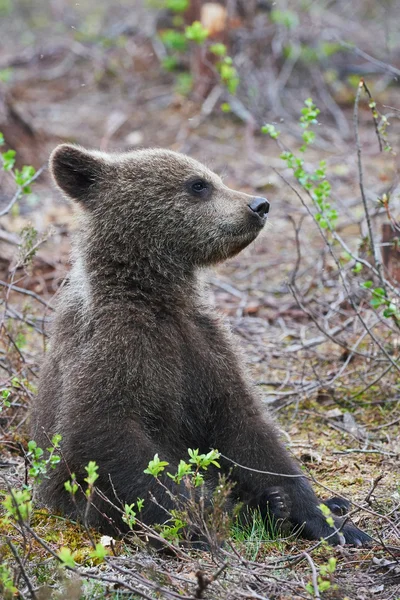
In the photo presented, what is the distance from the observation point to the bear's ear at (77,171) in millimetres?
5148

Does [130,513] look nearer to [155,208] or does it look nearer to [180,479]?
[180,479]

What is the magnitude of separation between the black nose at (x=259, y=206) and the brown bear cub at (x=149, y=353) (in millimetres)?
12

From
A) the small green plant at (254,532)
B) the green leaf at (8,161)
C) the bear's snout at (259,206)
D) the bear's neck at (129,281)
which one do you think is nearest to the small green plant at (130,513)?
the small green plant at (254,532)

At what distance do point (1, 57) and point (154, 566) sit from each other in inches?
628

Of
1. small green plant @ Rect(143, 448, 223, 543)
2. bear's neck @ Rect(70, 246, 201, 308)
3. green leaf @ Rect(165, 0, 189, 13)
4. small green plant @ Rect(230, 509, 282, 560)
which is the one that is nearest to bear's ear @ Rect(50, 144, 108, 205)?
bear's neck @ Rect(70, 246, 201, 308)

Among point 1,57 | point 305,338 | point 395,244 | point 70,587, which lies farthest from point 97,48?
point 70,587

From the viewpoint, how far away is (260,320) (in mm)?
8141

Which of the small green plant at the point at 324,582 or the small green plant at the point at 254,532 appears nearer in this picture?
the small green plant at the point at 324,582

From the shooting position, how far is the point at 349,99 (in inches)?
567

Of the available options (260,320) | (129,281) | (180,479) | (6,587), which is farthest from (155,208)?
(260,320)

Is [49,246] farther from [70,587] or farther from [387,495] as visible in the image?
[70,587]

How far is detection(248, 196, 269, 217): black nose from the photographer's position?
525 centimetres

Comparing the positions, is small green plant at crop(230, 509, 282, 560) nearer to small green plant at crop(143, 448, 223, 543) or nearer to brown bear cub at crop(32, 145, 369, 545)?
brown bear cub at crop(32, 145, 369, 545)

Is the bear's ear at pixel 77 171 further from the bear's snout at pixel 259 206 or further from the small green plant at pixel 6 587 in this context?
the small green plant at pixel 6 587
